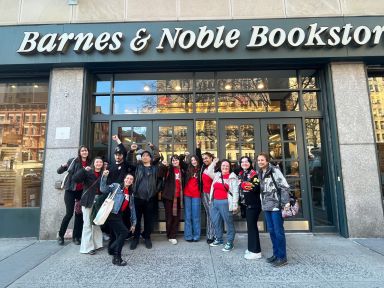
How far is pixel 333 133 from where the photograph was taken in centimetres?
634

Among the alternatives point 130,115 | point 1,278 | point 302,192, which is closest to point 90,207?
point 1,278

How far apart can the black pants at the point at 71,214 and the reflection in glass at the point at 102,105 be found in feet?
7.26

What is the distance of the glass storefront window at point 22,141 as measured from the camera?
659 centimetres

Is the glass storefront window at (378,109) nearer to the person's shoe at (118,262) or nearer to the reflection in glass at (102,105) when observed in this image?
the person's shoe at (118,262)

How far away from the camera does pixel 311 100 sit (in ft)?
22.3

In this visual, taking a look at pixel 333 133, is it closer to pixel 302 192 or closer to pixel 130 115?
pixel 302 192

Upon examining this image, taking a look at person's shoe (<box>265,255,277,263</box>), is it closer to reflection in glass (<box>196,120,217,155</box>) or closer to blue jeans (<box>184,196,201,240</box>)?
blue jeans (<box>184,196,201,240</box>)

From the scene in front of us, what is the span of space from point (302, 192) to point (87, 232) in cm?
487

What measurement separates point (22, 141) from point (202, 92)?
4.77 m

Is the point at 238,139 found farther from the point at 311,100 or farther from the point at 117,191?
the point at 117,191

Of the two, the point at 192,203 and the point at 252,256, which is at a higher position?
the point at 192,203

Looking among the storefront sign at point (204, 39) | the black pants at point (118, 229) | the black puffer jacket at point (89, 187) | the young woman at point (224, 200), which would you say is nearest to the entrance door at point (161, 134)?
the young woman at point (224, 200)

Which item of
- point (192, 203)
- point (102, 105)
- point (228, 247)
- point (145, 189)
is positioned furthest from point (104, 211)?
point (102, 105)

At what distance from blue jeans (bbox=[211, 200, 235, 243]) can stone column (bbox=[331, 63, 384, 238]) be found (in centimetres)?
285
